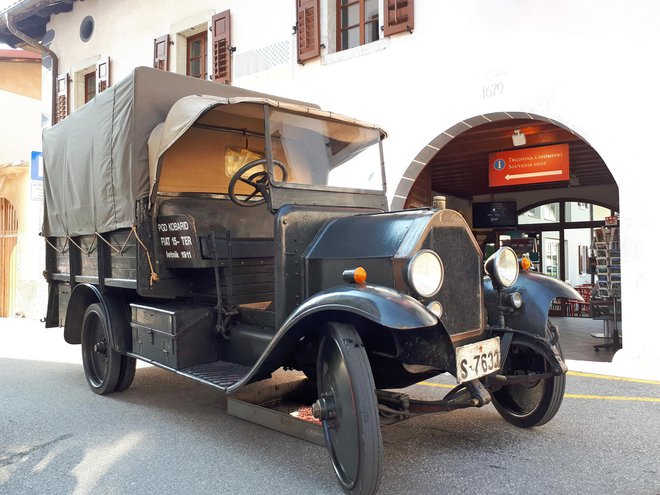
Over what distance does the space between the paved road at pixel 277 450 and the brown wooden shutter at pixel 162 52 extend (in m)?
7.23

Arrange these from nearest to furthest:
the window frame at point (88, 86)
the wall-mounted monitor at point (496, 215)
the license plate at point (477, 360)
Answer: the license plate at point (477, 360)
the window frame at point (88, 86)
the wall-mounted monitor at point (496, 215)

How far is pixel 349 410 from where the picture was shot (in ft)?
8.85

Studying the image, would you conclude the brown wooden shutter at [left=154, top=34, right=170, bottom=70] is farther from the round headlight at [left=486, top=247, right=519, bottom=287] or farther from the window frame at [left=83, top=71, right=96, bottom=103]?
the round headlight at [left=486, top=247, right=519, bottom=287]

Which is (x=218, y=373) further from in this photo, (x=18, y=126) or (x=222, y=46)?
(x=18, y=126)

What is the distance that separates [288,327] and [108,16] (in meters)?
11.0

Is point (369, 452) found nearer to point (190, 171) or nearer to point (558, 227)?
point (190, 171)

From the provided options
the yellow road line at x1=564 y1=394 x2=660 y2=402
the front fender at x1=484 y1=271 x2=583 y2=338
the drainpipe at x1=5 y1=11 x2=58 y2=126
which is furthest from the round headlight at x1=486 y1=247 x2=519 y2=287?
the drainpipe at x1=5 y1=11 x2=58 y2=126

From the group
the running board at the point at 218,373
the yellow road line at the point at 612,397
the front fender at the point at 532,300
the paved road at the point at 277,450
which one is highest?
the front fender at the point at 532,300

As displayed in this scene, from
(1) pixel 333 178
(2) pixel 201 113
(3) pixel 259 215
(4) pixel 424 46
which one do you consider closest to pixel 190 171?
(3) pixel 259 215

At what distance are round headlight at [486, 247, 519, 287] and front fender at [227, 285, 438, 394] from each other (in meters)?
0.93

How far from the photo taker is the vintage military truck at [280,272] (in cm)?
285

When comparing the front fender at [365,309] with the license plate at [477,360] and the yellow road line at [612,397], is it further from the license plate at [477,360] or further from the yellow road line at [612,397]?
the yellow road line at [612,397]

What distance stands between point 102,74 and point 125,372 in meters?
8.63

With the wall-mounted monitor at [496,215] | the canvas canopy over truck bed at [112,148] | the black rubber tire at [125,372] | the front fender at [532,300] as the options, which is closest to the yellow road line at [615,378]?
the front fender at [532,300]
